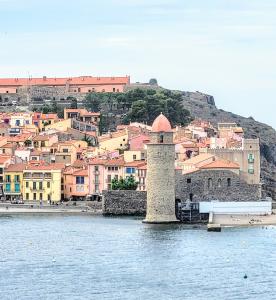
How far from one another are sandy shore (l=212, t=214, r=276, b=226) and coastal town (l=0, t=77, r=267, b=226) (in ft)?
6.25

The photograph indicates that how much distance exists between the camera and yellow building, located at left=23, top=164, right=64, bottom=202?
275 ft

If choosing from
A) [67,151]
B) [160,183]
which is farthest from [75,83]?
[160,183]

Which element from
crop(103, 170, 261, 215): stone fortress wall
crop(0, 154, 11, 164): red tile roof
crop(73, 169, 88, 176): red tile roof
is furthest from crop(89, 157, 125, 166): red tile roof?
crop(103, 170, 261, 215): stone fortress wall

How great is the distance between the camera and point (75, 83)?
120500mm

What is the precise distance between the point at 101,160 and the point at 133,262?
32572mm

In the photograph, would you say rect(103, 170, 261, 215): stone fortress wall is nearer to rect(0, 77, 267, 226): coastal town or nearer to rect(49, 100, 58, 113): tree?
rect(0, 77, 267, 226): coastal town

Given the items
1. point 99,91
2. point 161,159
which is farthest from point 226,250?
point 99,91

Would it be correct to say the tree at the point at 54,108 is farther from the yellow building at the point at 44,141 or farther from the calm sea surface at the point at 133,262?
the calm sea surface at the point at 133,262

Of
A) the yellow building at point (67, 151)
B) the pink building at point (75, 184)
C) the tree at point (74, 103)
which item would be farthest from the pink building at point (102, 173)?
the tree at point (74, 103)

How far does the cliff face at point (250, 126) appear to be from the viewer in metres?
89.7

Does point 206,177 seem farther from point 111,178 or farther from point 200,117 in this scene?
point 200,117

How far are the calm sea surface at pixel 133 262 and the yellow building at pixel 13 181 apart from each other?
17.0 metres

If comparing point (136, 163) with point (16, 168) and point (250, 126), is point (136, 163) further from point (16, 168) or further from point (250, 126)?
point (250, 126)

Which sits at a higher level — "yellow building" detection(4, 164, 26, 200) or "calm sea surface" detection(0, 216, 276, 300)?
"yellow building" detection(4, 164, 26, 200)
